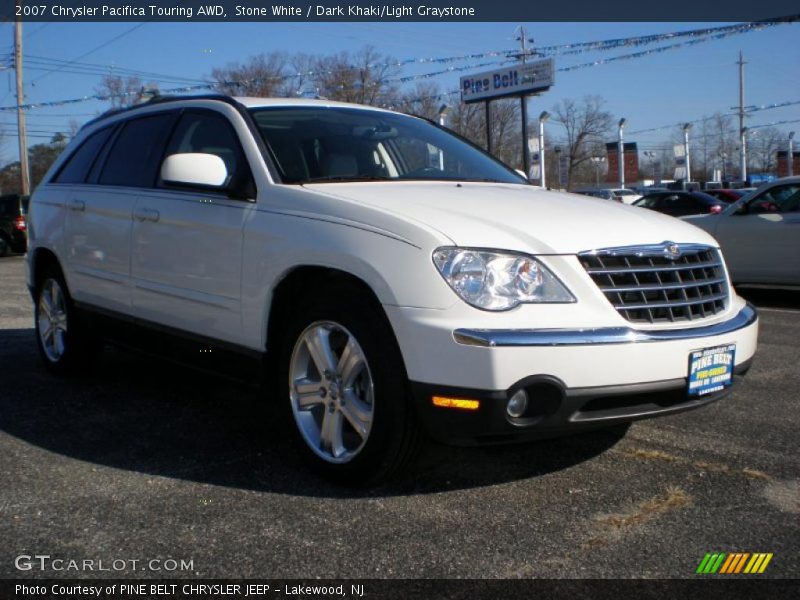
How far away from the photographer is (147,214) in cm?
482

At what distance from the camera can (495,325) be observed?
3197mm

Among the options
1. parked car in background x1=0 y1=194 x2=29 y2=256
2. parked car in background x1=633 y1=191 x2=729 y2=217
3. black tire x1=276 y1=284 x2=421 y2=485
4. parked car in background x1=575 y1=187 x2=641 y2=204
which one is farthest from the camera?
parked car in background x1=575 y1=187 x2=641 y2=204

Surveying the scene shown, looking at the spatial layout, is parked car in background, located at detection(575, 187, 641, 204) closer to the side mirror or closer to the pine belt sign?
the pine belt sign

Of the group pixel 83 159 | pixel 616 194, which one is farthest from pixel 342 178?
pixel 616 194

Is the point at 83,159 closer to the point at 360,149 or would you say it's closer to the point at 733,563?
the point at 360,149

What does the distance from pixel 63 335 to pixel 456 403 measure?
3.72 metres

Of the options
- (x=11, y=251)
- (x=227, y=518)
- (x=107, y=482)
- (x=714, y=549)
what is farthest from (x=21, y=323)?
(x=11, y=251)

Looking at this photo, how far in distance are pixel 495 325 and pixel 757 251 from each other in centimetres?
833

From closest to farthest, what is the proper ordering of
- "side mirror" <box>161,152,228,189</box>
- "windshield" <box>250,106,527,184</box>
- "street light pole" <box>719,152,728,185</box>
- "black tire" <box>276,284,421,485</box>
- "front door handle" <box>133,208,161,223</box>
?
"black tire" <box>276,284,421,485</box> → "side mirror" <box>161,152,228,189</box> → "windshield" <box>250,106,527,184</box> → "front door handle" <box>133,208,161,223</box> → "street light pole" <box>719,152,728,185</box>

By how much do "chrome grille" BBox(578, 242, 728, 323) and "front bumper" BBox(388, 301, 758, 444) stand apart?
12 cm

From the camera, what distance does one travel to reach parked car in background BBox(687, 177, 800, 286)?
1022cm

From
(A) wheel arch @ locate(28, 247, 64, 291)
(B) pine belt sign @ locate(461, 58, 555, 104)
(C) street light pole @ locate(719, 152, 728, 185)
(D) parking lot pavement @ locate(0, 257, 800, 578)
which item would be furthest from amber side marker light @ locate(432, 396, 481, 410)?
(C) street light pole @ locate(719, 152, 728, 185)

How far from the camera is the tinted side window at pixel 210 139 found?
442 cm

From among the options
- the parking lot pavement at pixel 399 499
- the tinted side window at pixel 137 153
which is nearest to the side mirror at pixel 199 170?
the tinted side window at pixel 137 153
